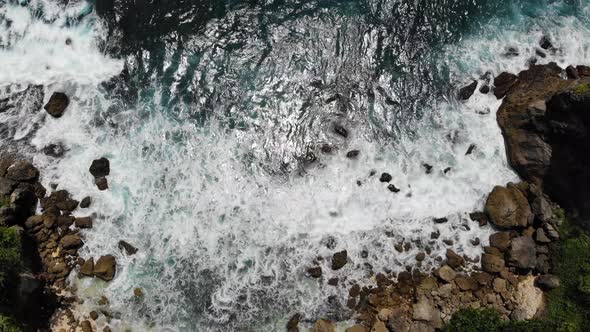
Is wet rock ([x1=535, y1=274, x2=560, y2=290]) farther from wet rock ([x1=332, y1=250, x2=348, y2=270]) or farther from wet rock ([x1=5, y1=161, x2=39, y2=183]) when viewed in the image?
wet rock ([x1=5, y1=161, x2=39, y2=183])

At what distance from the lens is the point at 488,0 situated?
28188 millimetres

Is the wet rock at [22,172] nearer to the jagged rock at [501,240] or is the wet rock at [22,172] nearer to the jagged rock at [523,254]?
the jagged rock at [501,240]

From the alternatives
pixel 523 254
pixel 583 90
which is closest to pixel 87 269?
pixel 523 254

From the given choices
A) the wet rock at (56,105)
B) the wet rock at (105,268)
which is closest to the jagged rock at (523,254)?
the wet rock at (105,268)

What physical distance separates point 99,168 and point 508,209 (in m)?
21.0

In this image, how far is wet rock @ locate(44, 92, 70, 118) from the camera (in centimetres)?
2538

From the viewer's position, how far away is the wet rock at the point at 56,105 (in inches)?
999

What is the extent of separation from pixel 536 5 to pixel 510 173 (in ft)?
36.0

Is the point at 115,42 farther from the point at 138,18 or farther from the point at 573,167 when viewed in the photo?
the point at 573,167

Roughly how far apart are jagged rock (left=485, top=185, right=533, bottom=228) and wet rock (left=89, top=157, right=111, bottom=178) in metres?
19.8

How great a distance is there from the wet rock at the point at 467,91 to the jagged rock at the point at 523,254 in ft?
27.1

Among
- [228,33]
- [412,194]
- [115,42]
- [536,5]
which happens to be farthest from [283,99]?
[536,5]

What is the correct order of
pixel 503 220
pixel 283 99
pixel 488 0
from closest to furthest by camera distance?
pixel 503 220 → pixel 283 99 → pixel 488 0

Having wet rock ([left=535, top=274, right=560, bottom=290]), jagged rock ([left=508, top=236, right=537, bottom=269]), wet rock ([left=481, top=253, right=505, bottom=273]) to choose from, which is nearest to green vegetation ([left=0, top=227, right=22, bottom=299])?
wet rock ([left=481, top=253, right=505, bottom=273])
